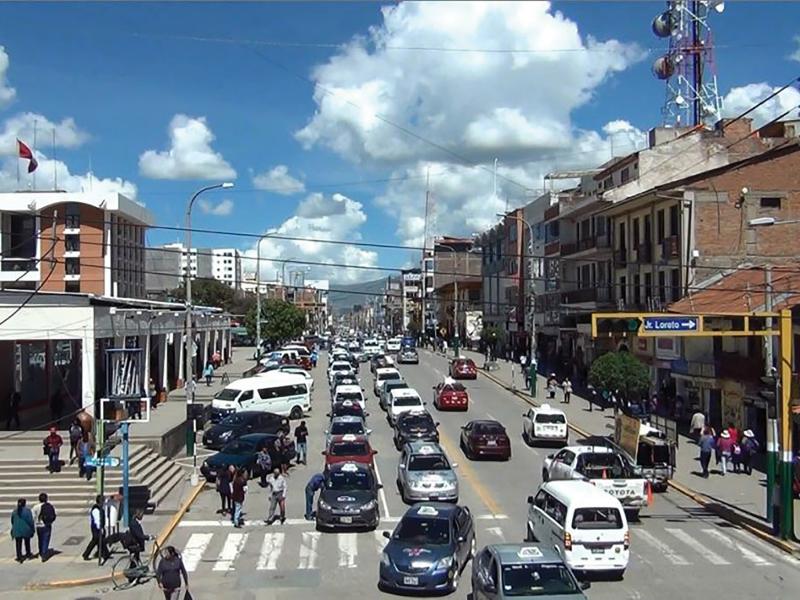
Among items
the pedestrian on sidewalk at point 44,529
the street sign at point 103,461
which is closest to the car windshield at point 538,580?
the street sign at point 103,461

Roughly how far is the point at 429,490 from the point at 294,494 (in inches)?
185

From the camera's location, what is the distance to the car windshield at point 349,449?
30.7 m

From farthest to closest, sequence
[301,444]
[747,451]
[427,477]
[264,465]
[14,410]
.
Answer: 1. [14,410]
2. [301,444]
3. [747,451]
4. [264,465]
5. [427,477]

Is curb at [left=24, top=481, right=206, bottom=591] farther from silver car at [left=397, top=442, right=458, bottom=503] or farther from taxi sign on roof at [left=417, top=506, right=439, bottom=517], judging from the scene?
taxi sign on roof at [left=417, top=506, right=439, bottom=517]

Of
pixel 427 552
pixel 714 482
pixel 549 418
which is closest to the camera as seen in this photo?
pixel 427 552

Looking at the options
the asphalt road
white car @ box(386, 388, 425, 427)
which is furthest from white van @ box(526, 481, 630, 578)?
white car @ box(386, 388, 425, 427)

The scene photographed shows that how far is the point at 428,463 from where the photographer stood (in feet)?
90.4

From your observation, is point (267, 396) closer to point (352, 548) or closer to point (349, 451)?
point (349, 451)

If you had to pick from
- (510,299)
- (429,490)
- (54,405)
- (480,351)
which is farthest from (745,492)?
(480,351)

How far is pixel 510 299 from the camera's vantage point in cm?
9462

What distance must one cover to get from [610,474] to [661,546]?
3.24m

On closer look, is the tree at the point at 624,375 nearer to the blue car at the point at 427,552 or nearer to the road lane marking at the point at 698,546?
the road lane marking at the point at 698,546

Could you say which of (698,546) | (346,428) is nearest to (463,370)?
(346,428)

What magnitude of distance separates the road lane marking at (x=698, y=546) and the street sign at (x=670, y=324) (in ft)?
16.5
